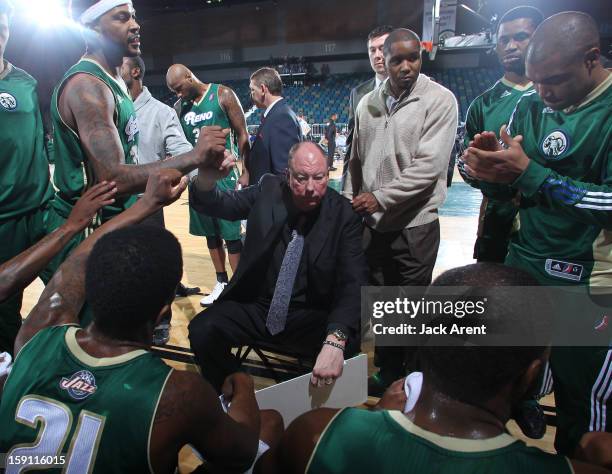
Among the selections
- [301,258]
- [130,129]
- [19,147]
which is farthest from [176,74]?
[301,258]

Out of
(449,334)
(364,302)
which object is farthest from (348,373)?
(449,334)

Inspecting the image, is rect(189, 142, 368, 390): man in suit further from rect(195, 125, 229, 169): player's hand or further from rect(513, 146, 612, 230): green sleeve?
rect(513, 146, 612, 230): green sleeve

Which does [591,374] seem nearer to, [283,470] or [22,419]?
[283,470]

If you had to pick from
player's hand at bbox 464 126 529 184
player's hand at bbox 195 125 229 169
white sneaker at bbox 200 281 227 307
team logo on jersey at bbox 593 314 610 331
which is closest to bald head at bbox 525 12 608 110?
player's hand at bbox 464 126 529 184

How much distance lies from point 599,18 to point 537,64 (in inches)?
812

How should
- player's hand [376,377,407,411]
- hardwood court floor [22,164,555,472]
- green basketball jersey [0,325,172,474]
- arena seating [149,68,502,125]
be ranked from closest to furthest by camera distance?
green basketball jersey [0,325,172,474]
player's hand [376,377,407,411]
hardwood court floor [22,164,555,472]
arena seating [149,68,502,125]

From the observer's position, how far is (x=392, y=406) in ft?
4.08

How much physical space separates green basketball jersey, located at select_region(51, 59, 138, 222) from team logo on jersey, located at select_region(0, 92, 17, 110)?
0.16m

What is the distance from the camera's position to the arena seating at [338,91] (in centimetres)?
2036

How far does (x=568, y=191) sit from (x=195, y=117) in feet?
11.0

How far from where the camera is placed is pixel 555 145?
5.48 ft

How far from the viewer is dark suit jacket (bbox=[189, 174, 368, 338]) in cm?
236

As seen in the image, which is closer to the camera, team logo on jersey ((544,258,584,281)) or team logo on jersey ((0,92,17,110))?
team logo on jersey ((544,258,584,281))

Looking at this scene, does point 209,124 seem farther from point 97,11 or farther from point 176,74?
point 97,11
